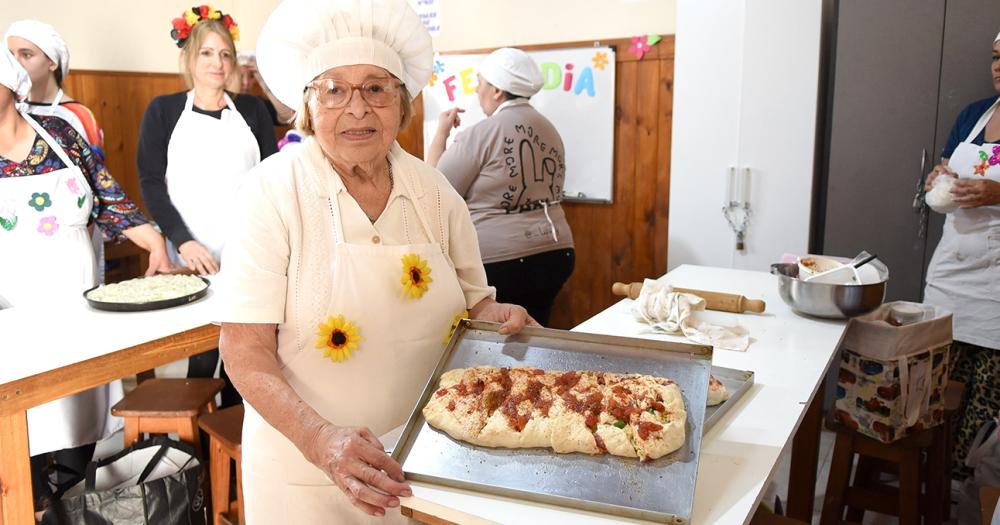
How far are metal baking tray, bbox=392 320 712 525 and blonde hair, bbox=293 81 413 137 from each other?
453 mm

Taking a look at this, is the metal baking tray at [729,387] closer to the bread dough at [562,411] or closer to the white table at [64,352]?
the bread dough at [562,411]

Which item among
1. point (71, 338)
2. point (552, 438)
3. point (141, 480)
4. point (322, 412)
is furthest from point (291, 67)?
point (141, 480)

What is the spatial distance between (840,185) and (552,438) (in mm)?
2662

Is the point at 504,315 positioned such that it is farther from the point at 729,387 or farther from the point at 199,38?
the point at 199,38

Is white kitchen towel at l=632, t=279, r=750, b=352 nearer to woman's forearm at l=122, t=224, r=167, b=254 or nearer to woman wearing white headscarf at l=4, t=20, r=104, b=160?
woman's forearm at l=122, t=224, r=167, b=254

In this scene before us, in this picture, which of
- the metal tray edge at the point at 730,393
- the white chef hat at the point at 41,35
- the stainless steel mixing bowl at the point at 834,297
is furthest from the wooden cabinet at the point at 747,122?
the white chef hat at the point at 41,35

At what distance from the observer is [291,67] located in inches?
55.4

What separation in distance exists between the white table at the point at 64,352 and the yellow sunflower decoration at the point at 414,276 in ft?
3.25

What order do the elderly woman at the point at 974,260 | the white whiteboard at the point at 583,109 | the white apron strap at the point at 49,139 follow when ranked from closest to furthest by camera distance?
the white apron strap at the point at 49,139, the elderly woman at the point at 974,260, the white whiteboard at the point at 583,109

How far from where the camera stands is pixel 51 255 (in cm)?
251

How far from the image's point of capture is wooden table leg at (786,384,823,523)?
2.16 m

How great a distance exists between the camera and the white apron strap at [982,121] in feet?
9.03

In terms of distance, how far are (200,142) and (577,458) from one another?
8.03ft

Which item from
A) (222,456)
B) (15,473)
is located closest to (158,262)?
(222,456)
